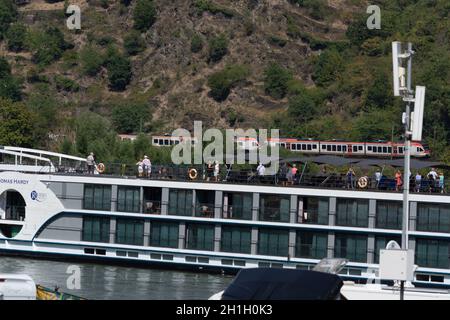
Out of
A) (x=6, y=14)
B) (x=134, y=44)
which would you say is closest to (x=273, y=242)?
(x=134, y=44)

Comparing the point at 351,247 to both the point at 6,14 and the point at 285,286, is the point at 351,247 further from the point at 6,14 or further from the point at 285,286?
the point at 6,14

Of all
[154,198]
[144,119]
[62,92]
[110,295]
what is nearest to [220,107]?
[144,119]

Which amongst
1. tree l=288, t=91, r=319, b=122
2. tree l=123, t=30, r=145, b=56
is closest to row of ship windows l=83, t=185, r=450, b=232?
tree l=288, t=91, r=319, b=122

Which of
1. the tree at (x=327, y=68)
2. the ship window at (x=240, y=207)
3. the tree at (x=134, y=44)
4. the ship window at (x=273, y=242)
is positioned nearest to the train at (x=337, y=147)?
the tree at (x=327, y=68)

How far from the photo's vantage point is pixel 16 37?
497 ft

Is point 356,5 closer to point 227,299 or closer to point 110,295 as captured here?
point 110,295

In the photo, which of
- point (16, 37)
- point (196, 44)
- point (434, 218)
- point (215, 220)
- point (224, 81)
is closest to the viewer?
point (434, 218)

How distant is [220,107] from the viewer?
133 m

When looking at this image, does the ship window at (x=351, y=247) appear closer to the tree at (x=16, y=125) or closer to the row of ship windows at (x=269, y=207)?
the row of ship windows at (x=269, y=207)

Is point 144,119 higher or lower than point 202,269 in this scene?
higher

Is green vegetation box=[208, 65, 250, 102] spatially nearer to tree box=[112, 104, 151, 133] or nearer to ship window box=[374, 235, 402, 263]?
tree box=[112, 104, 151, 133]

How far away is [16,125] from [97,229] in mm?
52898

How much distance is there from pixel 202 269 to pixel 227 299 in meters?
24.9

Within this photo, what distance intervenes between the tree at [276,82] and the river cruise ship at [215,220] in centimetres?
8322
